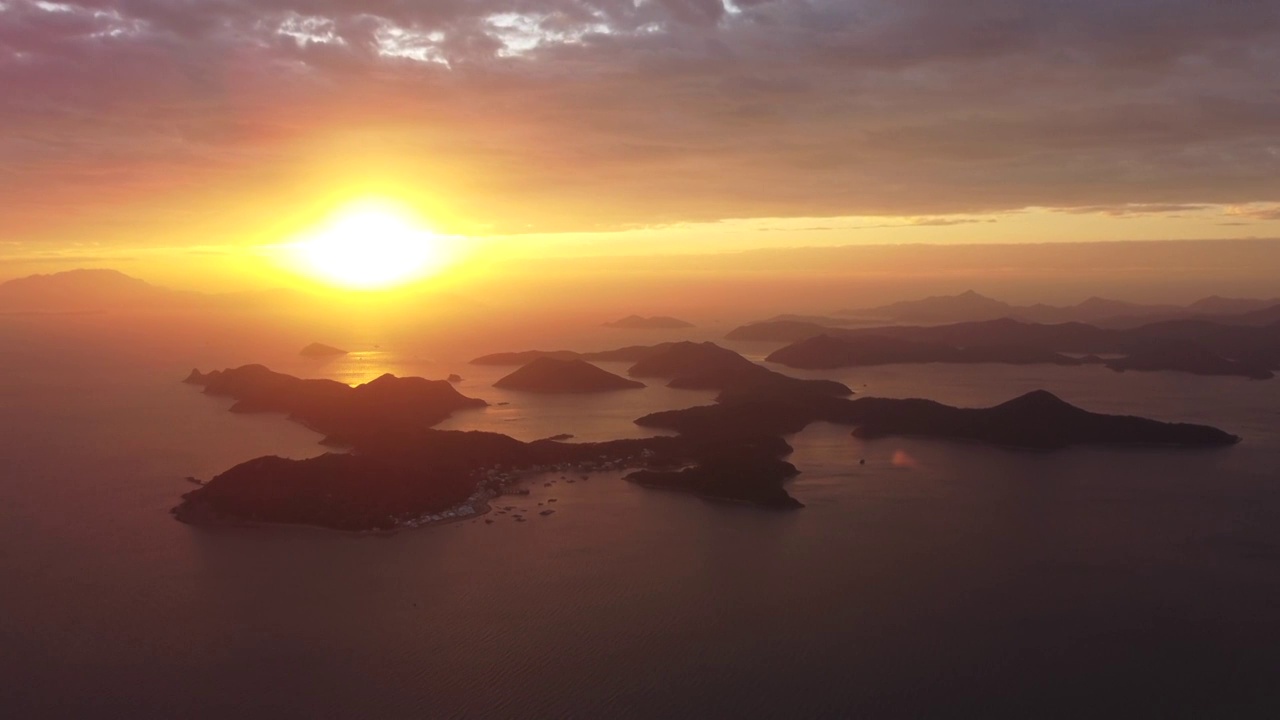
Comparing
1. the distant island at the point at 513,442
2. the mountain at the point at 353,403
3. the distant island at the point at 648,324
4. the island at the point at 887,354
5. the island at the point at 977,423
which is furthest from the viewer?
the distant island at the point at 648,324

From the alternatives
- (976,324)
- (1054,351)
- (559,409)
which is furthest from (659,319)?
(559,409)

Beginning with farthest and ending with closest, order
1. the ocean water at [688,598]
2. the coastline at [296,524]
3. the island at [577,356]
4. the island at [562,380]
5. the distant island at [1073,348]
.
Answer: the island at [577,356] < the distant island at [1073,348] < the island at [562,380] < the coastline at [296,524] < the ocean water at [688,598]

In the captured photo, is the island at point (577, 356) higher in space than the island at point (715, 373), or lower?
lower

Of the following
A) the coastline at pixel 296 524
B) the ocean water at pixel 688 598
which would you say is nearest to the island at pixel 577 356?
the ocean water at pixel 688 598

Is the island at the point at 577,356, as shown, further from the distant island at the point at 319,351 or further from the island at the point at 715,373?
the distant island at the point at 319,351

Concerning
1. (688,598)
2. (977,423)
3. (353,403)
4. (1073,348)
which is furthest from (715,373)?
(1073,348)

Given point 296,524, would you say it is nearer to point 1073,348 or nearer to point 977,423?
point 977,423

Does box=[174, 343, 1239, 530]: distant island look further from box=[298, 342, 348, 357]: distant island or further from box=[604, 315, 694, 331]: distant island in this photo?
box=[604, 315, 694, 331]: distant island
